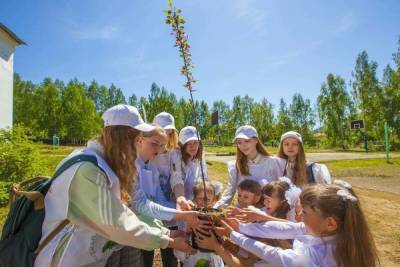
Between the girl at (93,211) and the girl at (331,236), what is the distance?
3.32 ft

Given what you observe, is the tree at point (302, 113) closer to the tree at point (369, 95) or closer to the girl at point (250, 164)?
the tree at point (369, 95)

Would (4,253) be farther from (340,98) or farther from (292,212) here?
(340,98)

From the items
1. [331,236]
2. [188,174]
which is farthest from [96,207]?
[188,174]

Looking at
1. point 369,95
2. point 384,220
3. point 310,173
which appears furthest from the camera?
point 369,95

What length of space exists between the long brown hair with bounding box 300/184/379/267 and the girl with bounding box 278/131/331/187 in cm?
150

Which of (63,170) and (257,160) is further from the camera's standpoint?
(257,160)

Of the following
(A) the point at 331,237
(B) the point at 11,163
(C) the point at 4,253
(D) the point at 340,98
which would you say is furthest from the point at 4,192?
(D) the point at 340,98

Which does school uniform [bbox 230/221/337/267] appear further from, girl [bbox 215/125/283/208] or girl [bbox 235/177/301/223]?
girl [bbox 215/125/283/208]

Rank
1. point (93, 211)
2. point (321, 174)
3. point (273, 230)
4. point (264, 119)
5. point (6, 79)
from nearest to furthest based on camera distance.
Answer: point (93, 211)
point (273, 230)
point (321, 174)
point (6, 79)
point (264, 119)

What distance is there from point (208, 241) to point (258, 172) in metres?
1.63

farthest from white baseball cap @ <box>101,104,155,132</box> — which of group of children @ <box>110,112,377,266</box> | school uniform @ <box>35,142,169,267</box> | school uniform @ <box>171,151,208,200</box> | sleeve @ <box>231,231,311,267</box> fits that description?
school uniform @ <box>171,151,208,200</box>

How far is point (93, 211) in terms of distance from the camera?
1.61 m

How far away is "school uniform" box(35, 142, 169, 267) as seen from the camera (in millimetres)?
1610

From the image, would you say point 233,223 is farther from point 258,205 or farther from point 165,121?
point 165,121
